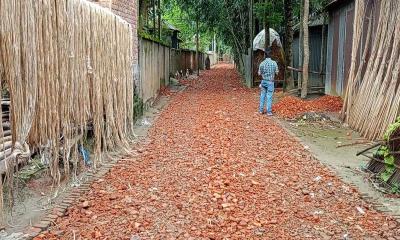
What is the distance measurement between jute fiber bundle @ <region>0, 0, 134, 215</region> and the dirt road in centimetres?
70

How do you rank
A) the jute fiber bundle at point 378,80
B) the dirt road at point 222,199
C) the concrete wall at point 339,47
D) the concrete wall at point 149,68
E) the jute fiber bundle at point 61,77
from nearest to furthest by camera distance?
the jute fiber bundle at point 61,77, the dirt road at point 222,199, the jute fiber bundle at point 378,80, the concrete wall at point 149,68, the concrete wall at point 339,47

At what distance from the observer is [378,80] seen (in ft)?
28.7

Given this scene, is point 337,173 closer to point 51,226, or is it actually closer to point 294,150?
point 294,150

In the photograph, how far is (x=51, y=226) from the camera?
429 cm

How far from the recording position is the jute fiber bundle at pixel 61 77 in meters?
3.86

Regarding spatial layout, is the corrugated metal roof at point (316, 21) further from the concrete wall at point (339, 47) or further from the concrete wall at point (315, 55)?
the concrete wall at point (339, 47)

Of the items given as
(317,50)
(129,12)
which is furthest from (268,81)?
(317,50)

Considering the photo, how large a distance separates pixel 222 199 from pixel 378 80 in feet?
17.3

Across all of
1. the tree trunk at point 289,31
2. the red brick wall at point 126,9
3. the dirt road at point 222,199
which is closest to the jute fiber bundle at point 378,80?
the dirt road at point 222,199

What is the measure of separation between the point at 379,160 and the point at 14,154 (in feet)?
15.1

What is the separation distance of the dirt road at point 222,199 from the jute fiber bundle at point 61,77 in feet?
2.30

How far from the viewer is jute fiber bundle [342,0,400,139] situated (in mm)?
8125

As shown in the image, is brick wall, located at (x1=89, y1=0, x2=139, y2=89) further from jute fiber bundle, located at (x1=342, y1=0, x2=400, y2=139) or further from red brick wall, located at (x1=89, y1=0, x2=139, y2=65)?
jute fiber bundle, located at (x1=342, y1=0, x2=400, y2=139)

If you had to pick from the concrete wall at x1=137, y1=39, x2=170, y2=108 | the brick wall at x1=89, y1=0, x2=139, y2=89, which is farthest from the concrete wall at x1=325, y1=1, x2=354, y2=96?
the brick wall at x1=89, y1=0, x2=139, y2=89
